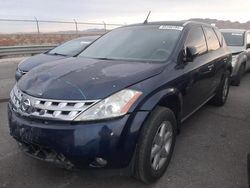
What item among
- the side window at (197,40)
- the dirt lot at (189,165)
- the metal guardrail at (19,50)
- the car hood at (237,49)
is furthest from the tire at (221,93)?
the metal guardrail at (19,50)

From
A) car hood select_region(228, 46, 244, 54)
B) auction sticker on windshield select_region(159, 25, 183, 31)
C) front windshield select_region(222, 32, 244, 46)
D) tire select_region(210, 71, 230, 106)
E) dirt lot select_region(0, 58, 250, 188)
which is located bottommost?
dirt lot select_region(0, 58, 250, 188)

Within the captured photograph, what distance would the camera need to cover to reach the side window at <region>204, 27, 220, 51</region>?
15.9ft

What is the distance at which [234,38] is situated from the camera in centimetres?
902

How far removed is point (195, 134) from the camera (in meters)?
4.41

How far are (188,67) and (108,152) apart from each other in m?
1.72

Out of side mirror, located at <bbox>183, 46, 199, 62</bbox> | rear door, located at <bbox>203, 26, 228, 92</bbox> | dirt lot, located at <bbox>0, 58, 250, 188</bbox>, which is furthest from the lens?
rear door, located at <bbox>203, 26, 228, 92</bbox>

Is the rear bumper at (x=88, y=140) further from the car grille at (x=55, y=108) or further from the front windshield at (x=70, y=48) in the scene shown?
the front windshield at (x=70, y=48)

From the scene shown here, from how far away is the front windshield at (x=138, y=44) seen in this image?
365cm

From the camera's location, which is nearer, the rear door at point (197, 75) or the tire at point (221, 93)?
the rear door at point (197, 75)

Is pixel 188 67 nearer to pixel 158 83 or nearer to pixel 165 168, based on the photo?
pixel 158 83

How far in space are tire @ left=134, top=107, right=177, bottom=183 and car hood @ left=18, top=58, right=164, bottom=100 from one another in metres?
0.43

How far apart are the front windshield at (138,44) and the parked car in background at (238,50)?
4.11 m

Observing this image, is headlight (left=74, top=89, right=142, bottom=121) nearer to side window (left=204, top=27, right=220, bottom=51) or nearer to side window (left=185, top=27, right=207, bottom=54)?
side window (left=185, top=27, right=207, bottom=54)

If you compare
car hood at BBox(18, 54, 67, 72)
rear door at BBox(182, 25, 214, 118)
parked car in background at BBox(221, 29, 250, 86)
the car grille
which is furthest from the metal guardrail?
the car grille
